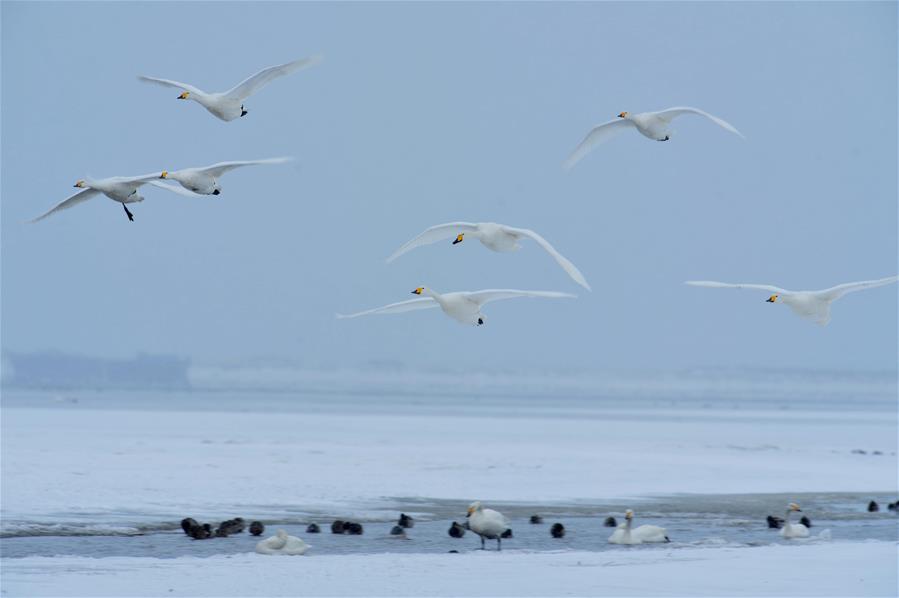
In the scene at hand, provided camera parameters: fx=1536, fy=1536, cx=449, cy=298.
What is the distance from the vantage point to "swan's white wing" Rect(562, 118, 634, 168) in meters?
16.2

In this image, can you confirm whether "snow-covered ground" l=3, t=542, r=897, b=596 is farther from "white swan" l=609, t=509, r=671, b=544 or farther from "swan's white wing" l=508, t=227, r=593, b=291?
"swan's white wing" l=508, t=227, r=593, b=291

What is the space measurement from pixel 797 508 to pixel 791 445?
20.9m

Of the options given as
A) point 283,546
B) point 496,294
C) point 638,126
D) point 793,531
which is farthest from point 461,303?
point 793,531

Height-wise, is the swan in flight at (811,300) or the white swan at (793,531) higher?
the swan in flight at (811,300)

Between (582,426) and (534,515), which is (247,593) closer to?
(534,515)

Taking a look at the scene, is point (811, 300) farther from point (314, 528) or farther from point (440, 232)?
point (314, 528)

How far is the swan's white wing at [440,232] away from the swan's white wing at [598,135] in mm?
1709

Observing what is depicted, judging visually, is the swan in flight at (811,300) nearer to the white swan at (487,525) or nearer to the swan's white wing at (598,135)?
the swan's white wing at (598,135)

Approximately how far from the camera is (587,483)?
26609mm

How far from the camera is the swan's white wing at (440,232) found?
14508 mm

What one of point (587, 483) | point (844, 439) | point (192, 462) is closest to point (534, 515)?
point (587, 483)

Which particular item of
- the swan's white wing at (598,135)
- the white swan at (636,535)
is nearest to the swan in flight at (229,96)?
the swan's white wing at (598,135)

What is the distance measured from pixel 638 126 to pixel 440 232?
2.31 m

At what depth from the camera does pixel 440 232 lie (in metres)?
15.1
